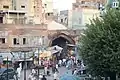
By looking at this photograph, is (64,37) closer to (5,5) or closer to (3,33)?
(5,5)

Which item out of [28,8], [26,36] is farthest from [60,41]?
[26,36]

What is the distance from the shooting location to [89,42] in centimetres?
2308

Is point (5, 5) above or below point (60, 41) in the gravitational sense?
above

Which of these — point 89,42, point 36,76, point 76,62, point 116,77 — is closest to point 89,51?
point 89,42

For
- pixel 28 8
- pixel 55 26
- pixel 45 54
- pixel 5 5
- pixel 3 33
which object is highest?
pixel 5 5

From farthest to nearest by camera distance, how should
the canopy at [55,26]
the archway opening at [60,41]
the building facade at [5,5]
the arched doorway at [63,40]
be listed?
the canopy at [55,26]
the archway opening at [60,41]
the arched doorway at [63,40]
the building facade at [5,5]

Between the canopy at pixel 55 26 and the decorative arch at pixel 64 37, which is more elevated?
the canopy at pixel 55 26

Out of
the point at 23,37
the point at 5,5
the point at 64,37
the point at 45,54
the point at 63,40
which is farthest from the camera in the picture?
the point at 63,40

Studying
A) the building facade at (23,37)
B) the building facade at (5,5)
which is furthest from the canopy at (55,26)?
the building facade at (5,5)

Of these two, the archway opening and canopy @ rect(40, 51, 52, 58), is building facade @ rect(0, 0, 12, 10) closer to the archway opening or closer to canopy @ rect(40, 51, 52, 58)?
the archway opening

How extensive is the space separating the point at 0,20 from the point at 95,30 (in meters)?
24.2

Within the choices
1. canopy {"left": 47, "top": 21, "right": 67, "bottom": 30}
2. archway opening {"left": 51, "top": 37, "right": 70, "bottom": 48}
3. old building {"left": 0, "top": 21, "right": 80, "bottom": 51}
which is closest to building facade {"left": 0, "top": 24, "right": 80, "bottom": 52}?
old building {"left": 0, "top": 21, "right": 80, "bottom": 51}

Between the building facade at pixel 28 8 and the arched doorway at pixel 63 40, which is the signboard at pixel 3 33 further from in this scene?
the arched doorway at pixel 63 40

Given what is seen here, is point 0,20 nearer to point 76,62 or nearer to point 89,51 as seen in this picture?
point 76,62
